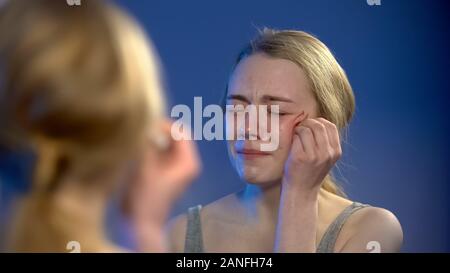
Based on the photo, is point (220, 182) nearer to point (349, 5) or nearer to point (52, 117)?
point (349, 5)

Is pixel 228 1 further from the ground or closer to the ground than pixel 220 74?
further from the ground

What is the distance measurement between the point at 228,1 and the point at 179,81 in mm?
181

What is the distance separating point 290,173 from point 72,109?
1.98 ft

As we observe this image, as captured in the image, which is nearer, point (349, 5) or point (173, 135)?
point (173, 135)

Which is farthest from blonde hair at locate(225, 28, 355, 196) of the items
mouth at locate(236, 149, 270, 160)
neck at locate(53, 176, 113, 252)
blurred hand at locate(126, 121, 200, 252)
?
neck at locate(53, 176, 113, 252)

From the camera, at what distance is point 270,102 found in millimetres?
1100

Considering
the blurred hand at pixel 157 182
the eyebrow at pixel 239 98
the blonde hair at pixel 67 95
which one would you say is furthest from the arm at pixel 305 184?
the blonde hair at pixel 67 95

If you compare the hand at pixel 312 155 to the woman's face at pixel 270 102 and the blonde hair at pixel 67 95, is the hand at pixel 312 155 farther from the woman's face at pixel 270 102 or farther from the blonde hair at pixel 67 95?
the blonde hair at pixel 67 95

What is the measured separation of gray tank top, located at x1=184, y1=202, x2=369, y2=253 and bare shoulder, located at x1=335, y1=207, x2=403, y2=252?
1 centimetres

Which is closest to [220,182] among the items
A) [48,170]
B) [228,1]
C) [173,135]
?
[228,1]
